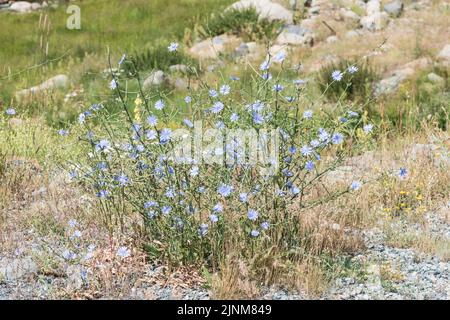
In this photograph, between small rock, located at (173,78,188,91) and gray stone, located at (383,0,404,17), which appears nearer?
small rock, located at (173,78,188,91)

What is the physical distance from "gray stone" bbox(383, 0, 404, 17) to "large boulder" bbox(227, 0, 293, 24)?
1420 millimetres

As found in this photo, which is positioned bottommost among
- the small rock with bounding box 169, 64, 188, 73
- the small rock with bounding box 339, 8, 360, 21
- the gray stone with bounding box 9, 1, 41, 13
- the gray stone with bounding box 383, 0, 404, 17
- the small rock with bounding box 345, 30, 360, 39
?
the gray stone with bounding box 9, 1, 41, 13

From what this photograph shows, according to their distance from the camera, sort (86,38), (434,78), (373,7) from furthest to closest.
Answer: (86,38)
(373,7)
(434,78)

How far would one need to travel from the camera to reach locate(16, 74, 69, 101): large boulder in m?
8.15

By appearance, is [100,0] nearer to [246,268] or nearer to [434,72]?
[434,72]

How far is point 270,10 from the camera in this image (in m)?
11.2

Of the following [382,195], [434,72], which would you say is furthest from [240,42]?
[382,195]

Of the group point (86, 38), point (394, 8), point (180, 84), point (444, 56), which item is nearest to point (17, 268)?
point (180, 84)

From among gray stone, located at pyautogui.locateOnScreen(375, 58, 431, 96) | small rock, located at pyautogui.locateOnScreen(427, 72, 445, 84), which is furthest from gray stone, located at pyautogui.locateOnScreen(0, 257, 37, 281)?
small rock, located at pyautogui.locateOnScreen(427, 72, 445, 84)

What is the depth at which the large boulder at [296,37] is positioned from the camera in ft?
32.9

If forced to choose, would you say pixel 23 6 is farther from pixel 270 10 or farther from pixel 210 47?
pixel 210 47

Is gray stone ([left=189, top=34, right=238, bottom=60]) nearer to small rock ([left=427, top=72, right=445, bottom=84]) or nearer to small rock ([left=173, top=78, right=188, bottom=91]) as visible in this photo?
small rock ([left=173, top=78, right=188, bottom=91])

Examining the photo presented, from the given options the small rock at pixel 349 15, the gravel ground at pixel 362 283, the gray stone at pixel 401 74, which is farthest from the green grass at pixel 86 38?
the gravel ground at pixel 362 283

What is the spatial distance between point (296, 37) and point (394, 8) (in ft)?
5.81
